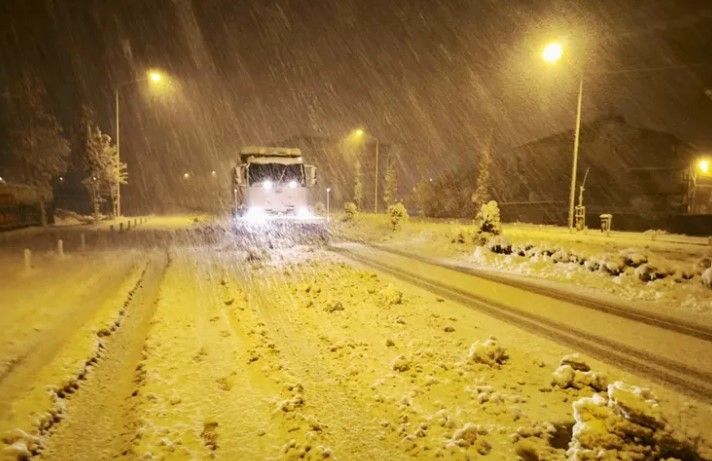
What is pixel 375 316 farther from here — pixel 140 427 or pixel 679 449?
pixel 679 449

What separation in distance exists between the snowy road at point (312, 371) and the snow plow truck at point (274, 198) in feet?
28.4

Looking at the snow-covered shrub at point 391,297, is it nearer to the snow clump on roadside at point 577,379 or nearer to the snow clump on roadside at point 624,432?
the snow clump on roadside at point 577,379

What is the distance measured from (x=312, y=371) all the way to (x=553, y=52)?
16.6 meters

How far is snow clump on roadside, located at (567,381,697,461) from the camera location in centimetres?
352

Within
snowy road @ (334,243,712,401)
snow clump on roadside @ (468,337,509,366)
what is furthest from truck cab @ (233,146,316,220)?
snow clump on roadside @ (468,337,509,366)

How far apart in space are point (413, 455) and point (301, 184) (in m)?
17.3

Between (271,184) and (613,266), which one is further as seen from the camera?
(271,184)

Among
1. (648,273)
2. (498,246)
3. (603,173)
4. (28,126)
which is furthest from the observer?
(603,173)

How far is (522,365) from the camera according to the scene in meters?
5.70

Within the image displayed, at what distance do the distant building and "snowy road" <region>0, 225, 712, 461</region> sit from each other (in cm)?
2809

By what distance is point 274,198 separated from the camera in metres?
19.6

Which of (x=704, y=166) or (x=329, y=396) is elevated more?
(x=704, y=166)

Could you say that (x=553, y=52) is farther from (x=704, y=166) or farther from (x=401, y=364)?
(x=704, y=166)

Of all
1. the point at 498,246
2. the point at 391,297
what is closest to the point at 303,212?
the point at 498,246
